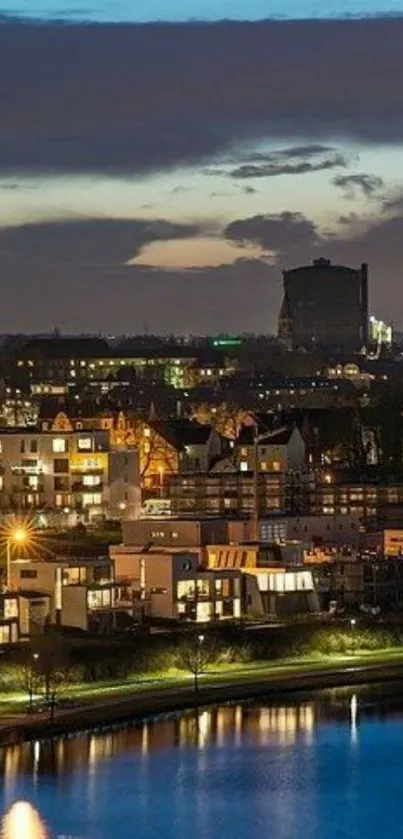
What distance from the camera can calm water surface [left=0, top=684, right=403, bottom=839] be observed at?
11.8 meters

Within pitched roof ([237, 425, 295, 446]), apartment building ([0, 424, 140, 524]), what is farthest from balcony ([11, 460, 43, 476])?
pitched roof ([237, 425, 295, 446])

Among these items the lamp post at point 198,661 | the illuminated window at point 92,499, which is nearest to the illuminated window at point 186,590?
the lamp post at point 198,661

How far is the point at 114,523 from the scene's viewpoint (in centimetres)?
2109

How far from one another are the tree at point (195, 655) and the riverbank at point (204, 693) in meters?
0.11

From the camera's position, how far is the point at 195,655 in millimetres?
15227

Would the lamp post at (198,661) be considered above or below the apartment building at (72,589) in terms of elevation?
below

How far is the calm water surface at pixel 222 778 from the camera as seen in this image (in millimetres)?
11812

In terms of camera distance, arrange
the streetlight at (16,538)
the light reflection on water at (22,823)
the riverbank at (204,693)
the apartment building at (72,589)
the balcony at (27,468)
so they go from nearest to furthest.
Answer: the light reflection on water at (22,823) → the riverbank at (204,693) → the apartment building at (72,589) → the streetlight at (16,538) → the balcony at (27,468)

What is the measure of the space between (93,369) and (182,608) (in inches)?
1399

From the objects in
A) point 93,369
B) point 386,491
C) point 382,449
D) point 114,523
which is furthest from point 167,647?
point 93,369

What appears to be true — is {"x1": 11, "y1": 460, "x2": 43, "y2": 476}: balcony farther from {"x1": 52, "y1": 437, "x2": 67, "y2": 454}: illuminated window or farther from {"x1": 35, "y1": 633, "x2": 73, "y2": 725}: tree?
{"x1": 35, "y1": 633, "x2": 73, "y2": 725}: tree

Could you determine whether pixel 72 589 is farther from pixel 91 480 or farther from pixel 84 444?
pixel 84 444

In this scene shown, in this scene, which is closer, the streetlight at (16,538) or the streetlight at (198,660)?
the streetlight at (198,660)

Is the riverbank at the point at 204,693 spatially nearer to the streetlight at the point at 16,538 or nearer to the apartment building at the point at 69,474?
the streetlight at the point at 16,538
